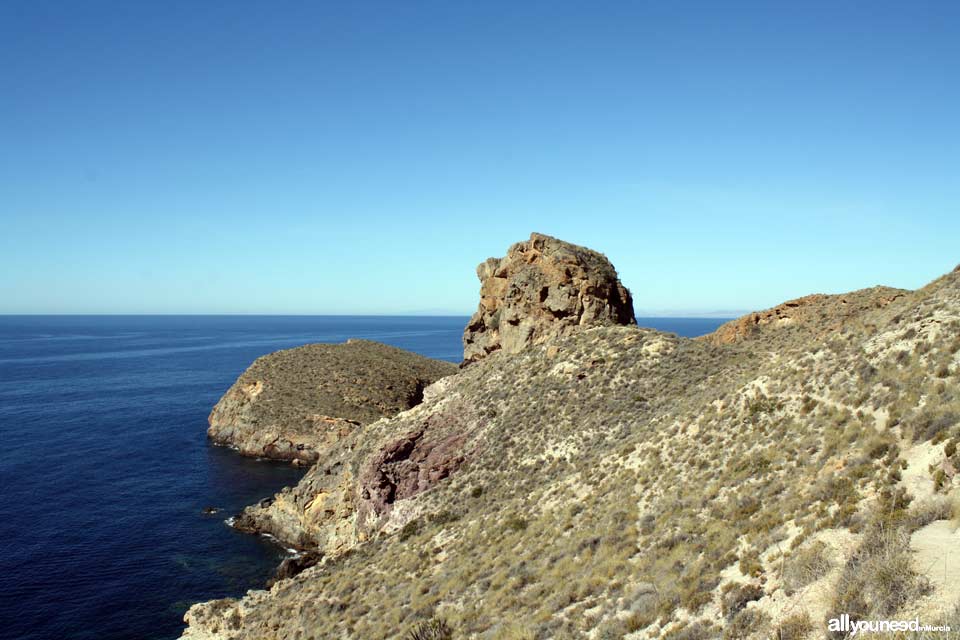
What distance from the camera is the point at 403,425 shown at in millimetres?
44031

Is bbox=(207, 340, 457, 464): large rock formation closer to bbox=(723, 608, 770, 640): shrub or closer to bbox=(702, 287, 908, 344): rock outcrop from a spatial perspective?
bbox=(702, 287, 908, 344): rock outcrop

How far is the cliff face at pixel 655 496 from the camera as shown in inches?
499

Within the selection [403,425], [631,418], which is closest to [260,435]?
[403,425]

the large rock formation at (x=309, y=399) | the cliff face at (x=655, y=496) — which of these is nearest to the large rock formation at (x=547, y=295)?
the cliff face at (x=655, y=496)

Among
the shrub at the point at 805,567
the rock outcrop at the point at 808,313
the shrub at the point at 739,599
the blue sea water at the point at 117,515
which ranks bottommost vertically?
the blue sea water at the point at 117,515

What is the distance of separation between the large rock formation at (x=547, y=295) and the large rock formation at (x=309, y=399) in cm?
3059

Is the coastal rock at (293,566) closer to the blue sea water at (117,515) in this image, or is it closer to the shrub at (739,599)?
the blue sea water at (117,515)

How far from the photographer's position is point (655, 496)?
21.9 meters

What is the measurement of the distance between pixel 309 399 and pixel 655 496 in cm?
6375

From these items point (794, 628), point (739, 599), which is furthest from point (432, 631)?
point (794, 628)

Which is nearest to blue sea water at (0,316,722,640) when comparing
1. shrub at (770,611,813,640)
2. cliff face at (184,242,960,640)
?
cliff face at (184,242,960,640)

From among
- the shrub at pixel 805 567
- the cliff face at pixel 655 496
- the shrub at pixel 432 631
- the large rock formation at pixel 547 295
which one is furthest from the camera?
the large rock formation at pixel 547 295

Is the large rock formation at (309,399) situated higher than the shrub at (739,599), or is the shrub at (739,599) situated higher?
the shrub at (739,599)

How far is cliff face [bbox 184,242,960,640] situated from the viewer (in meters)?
12.7
